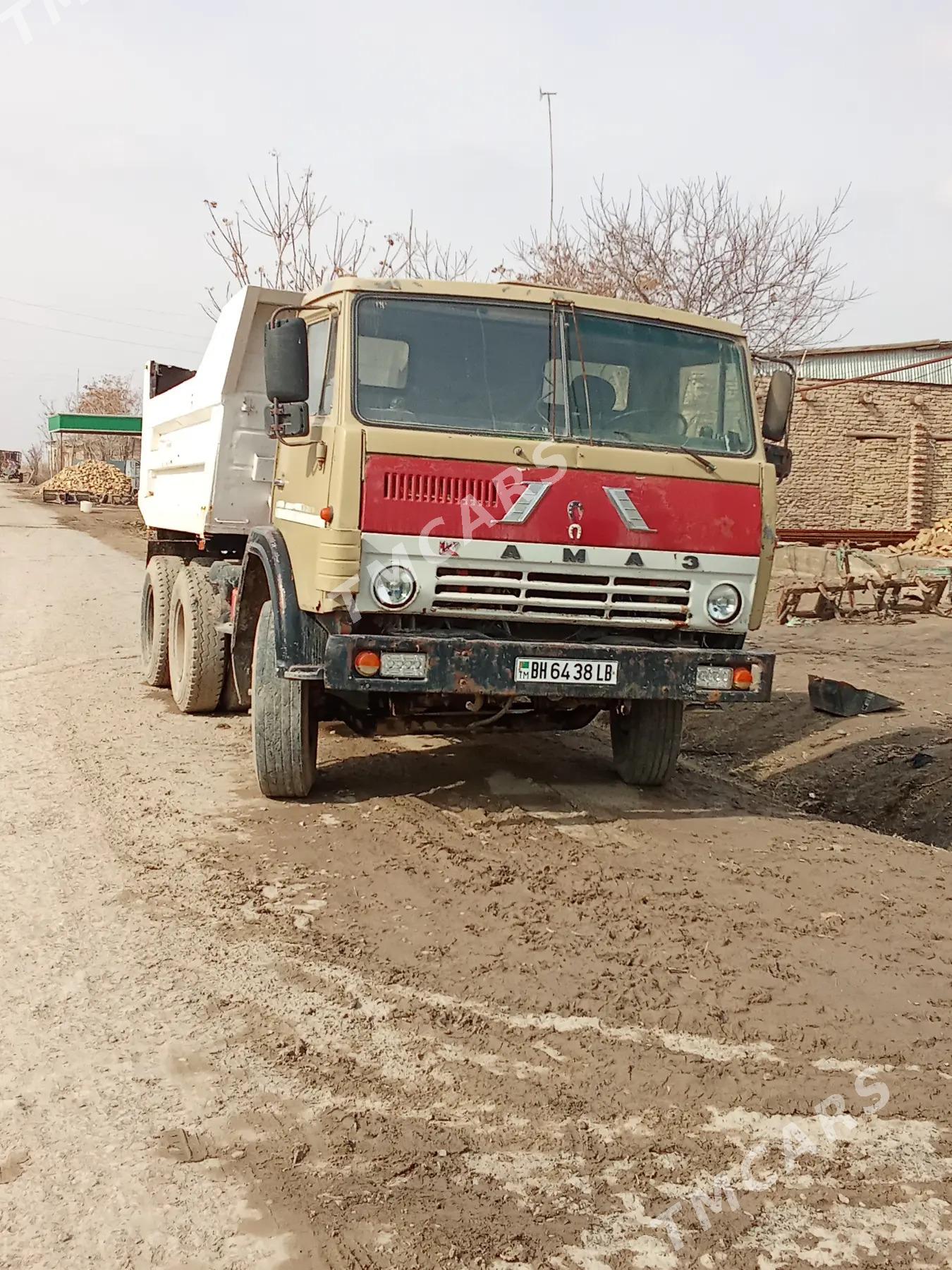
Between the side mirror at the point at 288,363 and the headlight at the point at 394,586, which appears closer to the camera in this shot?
the headlight at the point at 394,586

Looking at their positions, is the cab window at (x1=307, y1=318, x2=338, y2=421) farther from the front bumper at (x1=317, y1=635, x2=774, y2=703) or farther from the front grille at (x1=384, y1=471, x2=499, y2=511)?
the front bumper at (x1=317, y1=635, x2=774, y2=703)

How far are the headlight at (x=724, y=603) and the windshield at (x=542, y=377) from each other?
2.16 ft

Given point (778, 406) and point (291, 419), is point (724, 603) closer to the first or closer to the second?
point (778, 406)

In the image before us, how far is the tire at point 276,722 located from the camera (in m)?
5.90

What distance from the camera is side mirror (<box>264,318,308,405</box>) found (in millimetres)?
5719

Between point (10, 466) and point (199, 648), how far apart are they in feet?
220

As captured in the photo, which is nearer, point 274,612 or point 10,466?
point 274,612

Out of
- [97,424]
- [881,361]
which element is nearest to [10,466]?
[97,424]

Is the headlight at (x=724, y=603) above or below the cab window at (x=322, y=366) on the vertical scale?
below

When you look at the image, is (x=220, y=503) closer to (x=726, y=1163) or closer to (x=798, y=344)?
(x=726, y=1163)

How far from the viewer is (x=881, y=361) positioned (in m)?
29.5

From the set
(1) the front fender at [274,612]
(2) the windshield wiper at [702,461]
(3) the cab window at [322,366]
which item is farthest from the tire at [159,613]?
(2) the windshield wiper at [702,461]

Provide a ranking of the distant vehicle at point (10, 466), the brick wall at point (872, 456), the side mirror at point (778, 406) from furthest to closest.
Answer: the distant vehicle at point (10, 466)
the brick wall at point (872, 456)
the side mirror at point (778, 406)

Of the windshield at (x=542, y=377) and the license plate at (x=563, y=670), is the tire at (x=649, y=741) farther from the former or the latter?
the windshield at (x=542, y=377)
